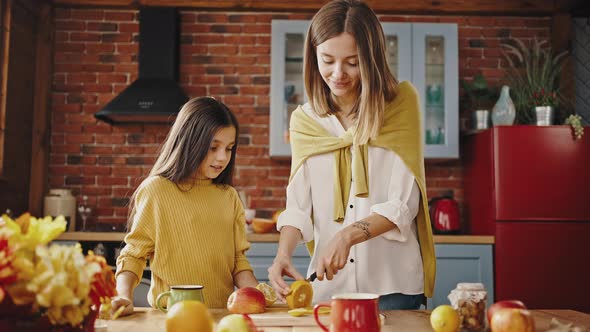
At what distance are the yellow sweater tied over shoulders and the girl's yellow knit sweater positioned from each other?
0.33 m

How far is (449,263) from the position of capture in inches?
138

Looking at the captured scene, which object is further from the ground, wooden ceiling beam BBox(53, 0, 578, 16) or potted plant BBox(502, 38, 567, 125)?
wooden ceiling beam BBox(53, 0, 578, 16)

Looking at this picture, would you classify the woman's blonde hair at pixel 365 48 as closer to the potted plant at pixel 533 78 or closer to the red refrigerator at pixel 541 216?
the red refrigerator at pixel 541 216

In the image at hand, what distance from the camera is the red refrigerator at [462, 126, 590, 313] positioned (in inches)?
137

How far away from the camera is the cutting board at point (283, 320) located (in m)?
1.29

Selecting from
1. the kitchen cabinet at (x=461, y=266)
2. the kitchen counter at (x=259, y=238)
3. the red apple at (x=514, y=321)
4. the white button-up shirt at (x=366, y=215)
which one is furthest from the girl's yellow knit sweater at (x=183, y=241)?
the kitchen cabinet at (x=461, y=266)

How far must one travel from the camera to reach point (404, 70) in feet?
12.7

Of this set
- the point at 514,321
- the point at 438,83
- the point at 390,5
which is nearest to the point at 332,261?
the point at 514,321

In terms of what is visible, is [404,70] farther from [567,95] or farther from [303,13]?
[567,95]

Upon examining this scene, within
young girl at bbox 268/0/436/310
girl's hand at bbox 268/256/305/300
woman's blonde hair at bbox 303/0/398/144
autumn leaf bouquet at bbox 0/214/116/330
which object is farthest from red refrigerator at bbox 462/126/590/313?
autumn leaf bouquet at bbox 0/214/116/330

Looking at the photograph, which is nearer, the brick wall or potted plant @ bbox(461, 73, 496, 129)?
potted plant @ bbox(461, 73, 496, 129)

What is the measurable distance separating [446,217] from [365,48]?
2269 mm

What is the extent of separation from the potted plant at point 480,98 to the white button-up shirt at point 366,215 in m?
2.26

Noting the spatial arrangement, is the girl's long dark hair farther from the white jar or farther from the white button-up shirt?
the white jar
